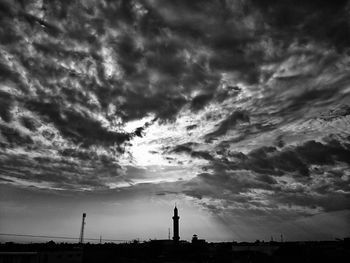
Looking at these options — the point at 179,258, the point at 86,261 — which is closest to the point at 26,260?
the point at 86,261

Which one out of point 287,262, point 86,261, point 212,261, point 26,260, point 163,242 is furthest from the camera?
point 163,242

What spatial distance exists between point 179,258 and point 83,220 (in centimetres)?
7267

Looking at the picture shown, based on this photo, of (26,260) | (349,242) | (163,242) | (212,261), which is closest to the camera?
(26,260)

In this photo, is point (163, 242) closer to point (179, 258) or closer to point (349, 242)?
point (179, 258)

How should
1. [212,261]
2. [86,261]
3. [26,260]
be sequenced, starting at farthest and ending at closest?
1. [86,261]
2. [212,261]
3. [26,260]

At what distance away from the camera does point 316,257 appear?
259 ft

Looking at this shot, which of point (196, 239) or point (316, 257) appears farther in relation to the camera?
point (196, 239)

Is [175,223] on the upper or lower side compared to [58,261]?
upper

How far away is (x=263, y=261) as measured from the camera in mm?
78500

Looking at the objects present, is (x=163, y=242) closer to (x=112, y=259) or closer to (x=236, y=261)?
(x=112, y=259)

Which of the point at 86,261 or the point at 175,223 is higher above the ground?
the point at 175,223

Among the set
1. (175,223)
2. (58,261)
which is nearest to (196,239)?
Result: (175,223)

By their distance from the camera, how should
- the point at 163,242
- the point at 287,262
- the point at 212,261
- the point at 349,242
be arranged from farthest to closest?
the point at 163,242, the point at 349,242, the point at 212,261, the point at 287,262

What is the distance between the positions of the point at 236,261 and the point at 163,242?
2303 inches
